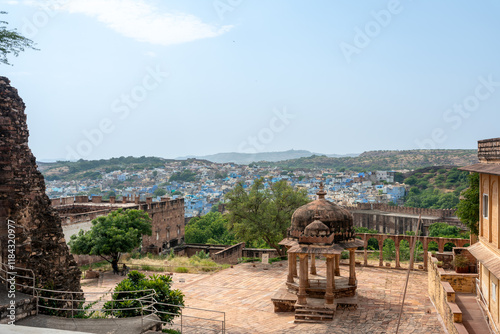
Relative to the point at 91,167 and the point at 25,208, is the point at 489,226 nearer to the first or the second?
the point at 25,208

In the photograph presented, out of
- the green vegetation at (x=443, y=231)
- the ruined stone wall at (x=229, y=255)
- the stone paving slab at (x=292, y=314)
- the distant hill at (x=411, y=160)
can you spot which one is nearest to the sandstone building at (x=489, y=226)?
the stone paving slab at (x=292, y=314)

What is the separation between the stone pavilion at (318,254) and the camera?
16.3 metres

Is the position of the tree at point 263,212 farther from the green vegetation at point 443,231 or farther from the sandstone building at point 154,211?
the green vegetation at point 443,231

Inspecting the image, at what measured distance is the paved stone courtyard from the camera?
15.0m

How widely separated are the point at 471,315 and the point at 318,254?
17.1 ft

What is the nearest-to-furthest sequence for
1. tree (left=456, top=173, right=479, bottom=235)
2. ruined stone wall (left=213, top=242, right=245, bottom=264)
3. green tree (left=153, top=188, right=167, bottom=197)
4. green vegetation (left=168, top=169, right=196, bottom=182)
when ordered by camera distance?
1. tree (left=456, top=173, right=479, bottom=235)
2. ruined stone wall (left=213, top=242, right=245, bottom=264)
3. green tree (left=153, top=188, right=167, bottom=197)
4. green vegetation (left=168, top=169, right=196, bottom=182)

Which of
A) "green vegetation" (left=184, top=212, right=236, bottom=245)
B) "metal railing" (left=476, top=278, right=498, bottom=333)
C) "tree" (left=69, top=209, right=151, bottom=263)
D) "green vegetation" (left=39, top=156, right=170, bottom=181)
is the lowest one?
"green vegetation" (left=184, top=212, right=236, bottom=245)

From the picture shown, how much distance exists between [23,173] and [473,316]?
1347 centimetres

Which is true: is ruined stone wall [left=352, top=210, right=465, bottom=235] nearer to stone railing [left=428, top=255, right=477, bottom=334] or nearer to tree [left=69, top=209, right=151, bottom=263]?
stone railing [left=428, top=255, right=477, bottom=334]

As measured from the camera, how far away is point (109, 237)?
74.6 ft

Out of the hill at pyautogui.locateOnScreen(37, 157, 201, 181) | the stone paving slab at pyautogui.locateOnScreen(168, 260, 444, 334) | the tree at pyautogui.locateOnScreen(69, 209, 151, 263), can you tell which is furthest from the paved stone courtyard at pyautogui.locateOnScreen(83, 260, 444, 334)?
the hill at pyautogui.locateOnScreen(37, 157, 201, 181)

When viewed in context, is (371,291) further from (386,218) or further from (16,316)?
(386,218)

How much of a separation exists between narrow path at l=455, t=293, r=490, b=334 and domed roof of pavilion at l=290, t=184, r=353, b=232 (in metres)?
4.83

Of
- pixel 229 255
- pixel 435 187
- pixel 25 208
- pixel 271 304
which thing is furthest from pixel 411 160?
pixel 25 208
